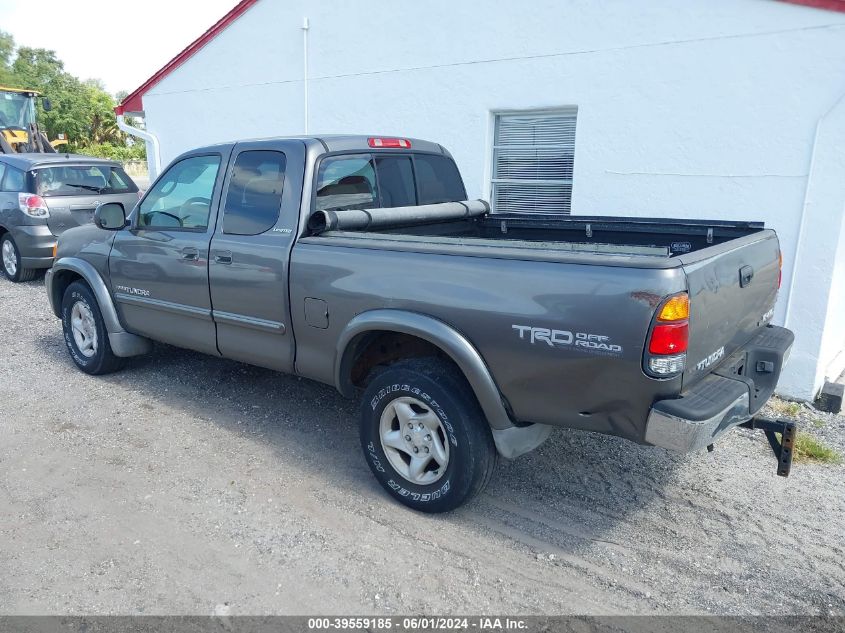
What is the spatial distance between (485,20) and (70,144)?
4418 cm

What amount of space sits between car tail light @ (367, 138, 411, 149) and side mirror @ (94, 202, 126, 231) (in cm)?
199

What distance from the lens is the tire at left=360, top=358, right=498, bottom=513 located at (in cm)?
327

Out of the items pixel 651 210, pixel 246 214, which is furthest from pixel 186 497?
pixel 651 210

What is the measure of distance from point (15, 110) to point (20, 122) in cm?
32

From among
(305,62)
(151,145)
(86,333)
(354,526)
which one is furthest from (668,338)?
(151,145)


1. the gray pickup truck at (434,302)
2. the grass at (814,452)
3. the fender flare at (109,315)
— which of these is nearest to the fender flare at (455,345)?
the gray pickup truck at (434,302)

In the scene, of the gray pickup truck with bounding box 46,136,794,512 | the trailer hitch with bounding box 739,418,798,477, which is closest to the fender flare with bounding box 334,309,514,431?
the gray pickup truck with bounding box 46,136,794,512

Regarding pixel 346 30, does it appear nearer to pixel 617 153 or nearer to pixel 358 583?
pixel 617 153

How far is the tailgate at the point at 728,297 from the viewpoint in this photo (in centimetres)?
279

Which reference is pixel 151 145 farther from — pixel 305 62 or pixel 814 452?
pixel 814 452

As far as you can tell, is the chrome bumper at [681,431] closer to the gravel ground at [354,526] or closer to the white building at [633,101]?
the gravel ground at [354,526]

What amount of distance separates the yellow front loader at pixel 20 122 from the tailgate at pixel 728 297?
660 inches

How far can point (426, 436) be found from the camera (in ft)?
11.3

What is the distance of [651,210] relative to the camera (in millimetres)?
5984
